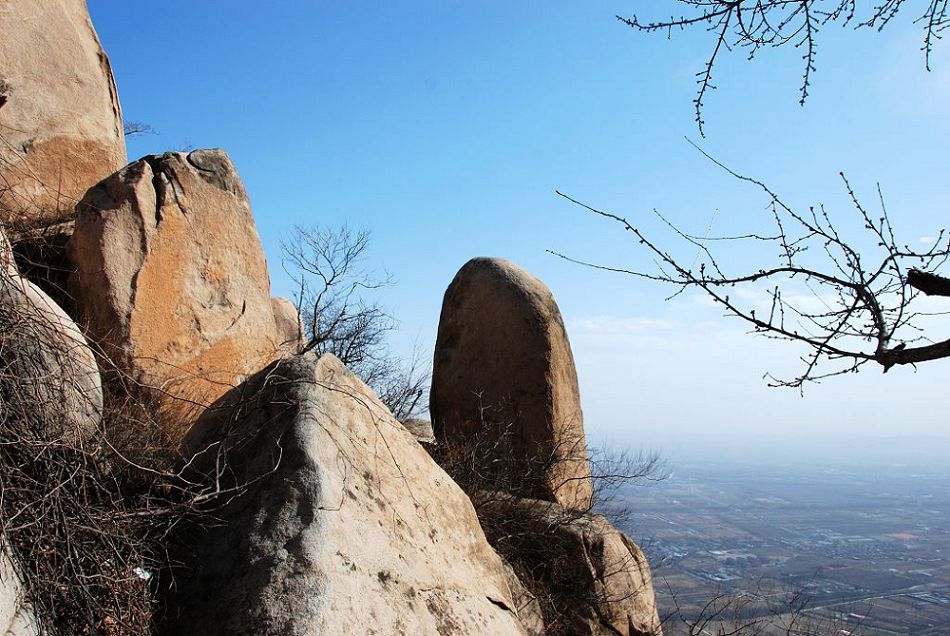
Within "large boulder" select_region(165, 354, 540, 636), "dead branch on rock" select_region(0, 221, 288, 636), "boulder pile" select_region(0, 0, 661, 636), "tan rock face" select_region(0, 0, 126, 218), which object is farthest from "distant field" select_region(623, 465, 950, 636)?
"tan rock face" select_region(0, 0, 126, 218)

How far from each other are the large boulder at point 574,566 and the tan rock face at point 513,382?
0.44m

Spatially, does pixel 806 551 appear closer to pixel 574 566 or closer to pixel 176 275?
pixel 574 566

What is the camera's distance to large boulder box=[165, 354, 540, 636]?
2.53 meters

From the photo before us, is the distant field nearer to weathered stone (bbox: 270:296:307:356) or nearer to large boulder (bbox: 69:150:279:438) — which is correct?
large boulder (bbox: 69:150:279:438)

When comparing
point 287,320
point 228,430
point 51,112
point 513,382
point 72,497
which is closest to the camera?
point 72,497

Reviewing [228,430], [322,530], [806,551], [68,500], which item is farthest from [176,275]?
[806,551]

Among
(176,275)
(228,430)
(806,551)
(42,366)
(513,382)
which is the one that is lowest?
(806,551)

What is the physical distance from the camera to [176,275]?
4.77m

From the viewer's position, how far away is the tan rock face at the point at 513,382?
618 centimetres

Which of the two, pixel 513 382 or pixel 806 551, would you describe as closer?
pixel 513 382

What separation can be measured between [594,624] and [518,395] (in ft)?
6.22

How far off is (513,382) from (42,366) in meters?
3.90

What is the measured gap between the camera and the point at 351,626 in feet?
8.18

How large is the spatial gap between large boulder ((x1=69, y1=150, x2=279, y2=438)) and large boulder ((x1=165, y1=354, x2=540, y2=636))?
131cm
